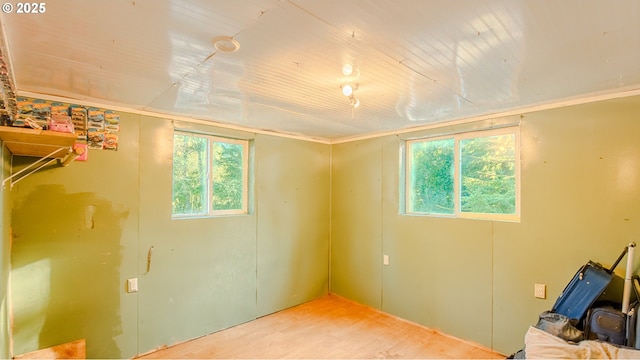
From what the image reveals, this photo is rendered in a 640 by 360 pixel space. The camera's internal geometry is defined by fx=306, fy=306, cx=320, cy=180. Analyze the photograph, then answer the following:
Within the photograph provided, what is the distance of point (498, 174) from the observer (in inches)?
110

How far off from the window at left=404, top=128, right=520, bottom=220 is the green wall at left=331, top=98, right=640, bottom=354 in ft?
0.45

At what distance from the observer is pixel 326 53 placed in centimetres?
155

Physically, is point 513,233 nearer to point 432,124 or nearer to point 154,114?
point 432,124

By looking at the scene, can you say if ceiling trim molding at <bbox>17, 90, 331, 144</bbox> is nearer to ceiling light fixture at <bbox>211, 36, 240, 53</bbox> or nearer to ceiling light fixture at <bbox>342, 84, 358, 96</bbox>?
ceiling light fixture at <bbox>211, 36, 240, 53</bbox>

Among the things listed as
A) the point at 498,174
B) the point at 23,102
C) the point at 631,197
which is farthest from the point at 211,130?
the point at 631,197

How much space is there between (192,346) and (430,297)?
2307mm

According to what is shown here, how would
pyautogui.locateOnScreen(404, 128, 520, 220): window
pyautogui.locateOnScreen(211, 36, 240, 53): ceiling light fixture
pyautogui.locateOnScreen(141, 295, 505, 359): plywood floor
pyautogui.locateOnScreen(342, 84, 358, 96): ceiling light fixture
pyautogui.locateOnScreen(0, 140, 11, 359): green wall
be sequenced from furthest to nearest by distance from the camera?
pyautogui.locateOnScreen(404, 128, 520, 220): window < pyautogui.locateOnScreen(141, 295, 505, 359): plywood floor < pyautogui.locateOnScreen(342, 84, 358, 96): ceiling light fixture < pyautogui.locateOnScreen(0, 140, 11, 359): green wall < pyautogui.locateOnScreen(211, 36, 240, 53): ceiling light fixture

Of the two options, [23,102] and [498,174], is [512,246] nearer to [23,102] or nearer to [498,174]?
[498,174]

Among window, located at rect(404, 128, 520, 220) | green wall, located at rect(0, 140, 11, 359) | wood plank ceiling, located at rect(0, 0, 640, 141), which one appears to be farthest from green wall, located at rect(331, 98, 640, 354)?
green wall, located at rect(0, 140, 11, 359)

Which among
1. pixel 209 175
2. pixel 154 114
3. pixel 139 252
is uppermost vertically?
pixel 154 114

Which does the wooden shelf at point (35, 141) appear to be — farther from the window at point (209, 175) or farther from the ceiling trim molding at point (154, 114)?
the window at point (209, 175)

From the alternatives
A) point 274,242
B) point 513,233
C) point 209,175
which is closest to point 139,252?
point 209,175

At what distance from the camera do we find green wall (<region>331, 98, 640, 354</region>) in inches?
84.6

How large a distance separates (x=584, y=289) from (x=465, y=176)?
4.20 ft
